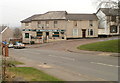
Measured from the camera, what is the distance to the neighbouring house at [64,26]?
46844 mm

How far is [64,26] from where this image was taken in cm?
4662

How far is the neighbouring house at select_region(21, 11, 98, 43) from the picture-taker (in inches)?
1844

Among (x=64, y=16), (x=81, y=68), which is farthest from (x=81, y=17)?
(x=81, y=68)

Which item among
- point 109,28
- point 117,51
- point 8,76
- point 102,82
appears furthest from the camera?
point 109,28

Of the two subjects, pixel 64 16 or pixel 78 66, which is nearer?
pixel 78 66

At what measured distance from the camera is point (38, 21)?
49719 millimetres

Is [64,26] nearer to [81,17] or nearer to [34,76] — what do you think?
[81,17]

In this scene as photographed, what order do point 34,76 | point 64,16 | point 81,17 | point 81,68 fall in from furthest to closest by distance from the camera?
point 81,17
point 64,16
point 81,68
point 34,76

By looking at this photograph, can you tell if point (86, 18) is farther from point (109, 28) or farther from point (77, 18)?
point (109, 28)

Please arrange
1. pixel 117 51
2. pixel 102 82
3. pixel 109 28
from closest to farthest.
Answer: pixel 102 82, pixel 117 51, pixel 109 28

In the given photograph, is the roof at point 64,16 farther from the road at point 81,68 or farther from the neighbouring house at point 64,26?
the road at point 81,68

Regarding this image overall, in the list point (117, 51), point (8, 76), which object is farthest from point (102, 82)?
point (117, 51)


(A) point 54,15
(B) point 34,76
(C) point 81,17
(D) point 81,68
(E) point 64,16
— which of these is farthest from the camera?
(A) point 54,15

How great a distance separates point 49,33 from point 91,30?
33.7 ft
